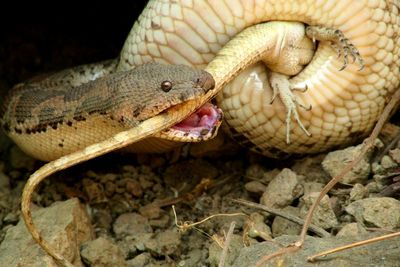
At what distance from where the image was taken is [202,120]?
313 cm

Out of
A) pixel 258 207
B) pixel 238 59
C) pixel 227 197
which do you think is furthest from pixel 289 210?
pixel 238 59

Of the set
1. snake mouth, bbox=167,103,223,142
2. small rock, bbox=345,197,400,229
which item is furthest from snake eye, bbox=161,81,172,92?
small rock, bbox=345,197,400,229

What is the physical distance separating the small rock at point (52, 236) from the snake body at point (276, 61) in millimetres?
406

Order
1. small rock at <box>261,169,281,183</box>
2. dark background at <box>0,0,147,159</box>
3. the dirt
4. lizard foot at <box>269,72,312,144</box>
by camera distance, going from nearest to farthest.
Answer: the dirt < lizard foot at <box>269,72,312,144</box> < small rock at <box>261,169,281,183</box> < dark background at <box>0,0,147,159</box>

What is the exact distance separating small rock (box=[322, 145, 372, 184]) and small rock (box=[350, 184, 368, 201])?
0.45 ft

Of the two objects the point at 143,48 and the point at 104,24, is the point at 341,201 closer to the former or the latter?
the point at 143,48

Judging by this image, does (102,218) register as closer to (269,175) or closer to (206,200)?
(206,200)

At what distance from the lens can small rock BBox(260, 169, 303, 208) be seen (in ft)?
10.4

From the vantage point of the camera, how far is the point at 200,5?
3195 millimetres

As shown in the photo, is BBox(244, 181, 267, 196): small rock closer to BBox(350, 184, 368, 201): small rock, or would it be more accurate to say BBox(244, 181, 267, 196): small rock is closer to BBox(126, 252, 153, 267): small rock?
BBox(350, 184, 368, 201): small rock

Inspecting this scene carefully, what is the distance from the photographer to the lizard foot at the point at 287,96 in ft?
10.8

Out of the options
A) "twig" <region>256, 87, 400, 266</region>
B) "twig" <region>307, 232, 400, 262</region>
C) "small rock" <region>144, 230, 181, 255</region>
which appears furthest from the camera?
"small rock" <region>144, 230, 181, 255</region>

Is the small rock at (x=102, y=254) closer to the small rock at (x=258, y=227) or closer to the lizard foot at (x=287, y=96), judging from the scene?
the small rock at (x=258, y=227)

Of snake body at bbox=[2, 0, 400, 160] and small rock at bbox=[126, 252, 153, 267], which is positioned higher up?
snake body at bbox=[2, 0, 400, 160]
